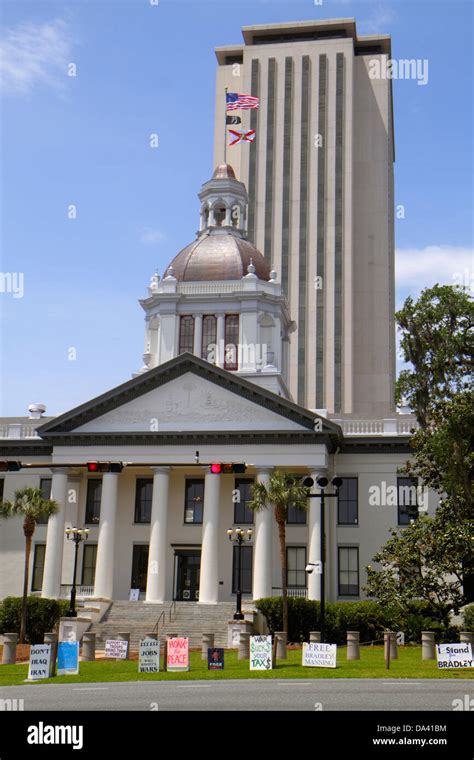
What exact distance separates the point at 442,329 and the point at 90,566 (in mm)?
27066

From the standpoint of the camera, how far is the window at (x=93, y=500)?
2133 inches

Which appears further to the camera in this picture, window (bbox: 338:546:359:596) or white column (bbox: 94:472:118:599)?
window (bbox: 338:546:359:596)

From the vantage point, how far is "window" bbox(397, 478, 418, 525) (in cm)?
5193

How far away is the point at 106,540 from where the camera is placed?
50.2 meters

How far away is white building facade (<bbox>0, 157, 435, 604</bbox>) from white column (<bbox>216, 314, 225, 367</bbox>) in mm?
9466

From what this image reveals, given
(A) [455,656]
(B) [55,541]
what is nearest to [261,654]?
(A) [455,656]

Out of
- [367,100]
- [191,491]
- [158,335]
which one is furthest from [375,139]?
[191,491]

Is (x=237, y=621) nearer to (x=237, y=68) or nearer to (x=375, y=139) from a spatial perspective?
(x=375, y=139)

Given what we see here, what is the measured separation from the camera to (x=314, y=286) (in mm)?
101750

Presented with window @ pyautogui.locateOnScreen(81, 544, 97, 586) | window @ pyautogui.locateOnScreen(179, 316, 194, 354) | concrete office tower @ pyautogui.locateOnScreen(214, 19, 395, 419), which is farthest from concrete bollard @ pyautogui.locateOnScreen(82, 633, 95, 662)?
concrete office tower @ pyautogui.locateOnScreen(214, 19, 395, 419)

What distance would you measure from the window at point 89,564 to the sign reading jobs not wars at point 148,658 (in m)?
23.7

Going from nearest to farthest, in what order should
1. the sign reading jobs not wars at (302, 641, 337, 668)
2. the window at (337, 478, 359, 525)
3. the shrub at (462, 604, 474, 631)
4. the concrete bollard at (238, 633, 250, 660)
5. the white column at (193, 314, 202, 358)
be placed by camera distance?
the sign reading jobs not wars at (302, 641, 337, 668)
the concrete bollard at (238, 633, 250, 660)
the shrub at (462, 604, 474, 631)
the window at (337, 478, 359, 525)
the white column at (193, 314, 202, 358)

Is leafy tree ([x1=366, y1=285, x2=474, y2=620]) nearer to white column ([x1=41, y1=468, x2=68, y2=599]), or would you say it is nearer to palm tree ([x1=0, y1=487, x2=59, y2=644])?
palm tree ([x1=0, y1=487, x2=59, y2=644])

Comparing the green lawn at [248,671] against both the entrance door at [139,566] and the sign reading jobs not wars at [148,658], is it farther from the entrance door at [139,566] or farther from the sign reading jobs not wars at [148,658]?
the entrance door at [139,566]
